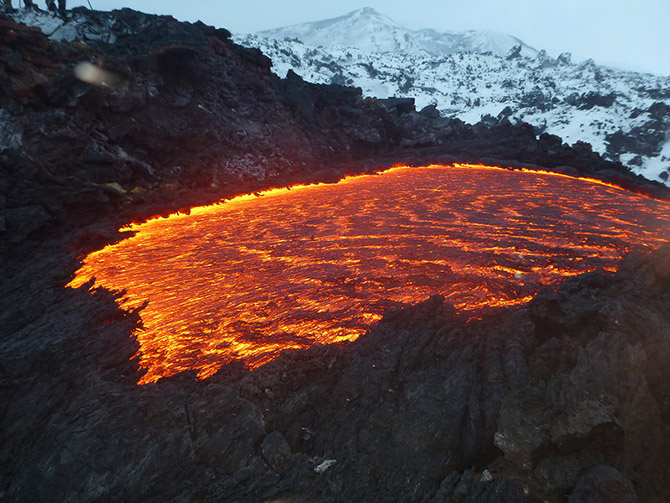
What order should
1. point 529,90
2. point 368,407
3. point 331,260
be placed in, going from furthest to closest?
point 529,90, point 331,260, point 368,407

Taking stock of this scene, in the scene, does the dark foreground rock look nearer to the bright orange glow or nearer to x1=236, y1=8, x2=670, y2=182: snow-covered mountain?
the bright orange glow

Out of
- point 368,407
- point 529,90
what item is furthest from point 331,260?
point 529,90

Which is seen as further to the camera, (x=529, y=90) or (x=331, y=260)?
(x=529, y=90)

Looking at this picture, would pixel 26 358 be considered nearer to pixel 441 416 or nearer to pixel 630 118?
pixel 441 416

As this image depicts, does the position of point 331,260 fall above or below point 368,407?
below

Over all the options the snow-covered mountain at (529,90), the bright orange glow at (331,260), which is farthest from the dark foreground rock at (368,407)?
the snow-covered mountain at (529,90)

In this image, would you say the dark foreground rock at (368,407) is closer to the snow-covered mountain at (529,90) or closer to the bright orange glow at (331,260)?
the bright orange glow at (331,260)

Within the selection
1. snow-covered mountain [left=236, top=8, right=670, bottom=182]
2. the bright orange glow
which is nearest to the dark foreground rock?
the bright orange glow

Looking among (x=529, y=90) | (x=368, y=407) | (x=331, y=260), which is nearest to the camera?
(x=368, y=407)

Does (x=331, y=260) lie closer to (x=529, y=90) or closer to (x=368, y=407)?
(x=368, y=407)
